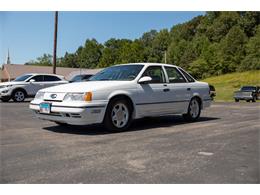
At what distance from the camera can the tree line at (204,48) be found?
6812 cm

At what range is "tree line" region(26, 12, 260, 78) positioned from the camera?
68.1 metres

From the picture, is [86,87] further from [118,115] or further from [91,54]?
[91,54]

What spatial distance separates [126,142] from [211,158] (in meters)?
1.57

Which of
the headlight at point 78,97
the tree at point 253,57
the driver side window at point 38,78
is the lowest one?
the headlight at point 78,97

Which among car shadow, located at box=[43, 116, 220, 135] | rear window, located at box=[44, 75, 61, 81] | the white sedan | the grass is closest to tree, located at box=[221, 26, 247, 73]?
the grass

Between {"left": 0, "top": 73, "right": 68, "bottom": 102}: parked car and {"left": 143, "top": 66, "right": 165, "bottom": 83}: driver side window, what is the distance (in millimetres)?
10330

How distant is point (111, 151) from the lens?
15.9ft

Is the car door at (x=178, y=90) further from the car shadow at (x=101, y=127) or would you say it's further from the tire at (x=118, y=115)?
the tire at (x=118, y=115)

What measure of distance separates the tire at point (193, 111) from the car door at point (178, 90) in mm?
203

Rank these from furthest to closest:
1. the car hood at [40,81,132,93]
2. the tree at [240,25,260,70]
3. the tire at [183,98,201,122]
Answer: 1. the tree at [240,25,260,70]
2. the tire at [183,98,201,122]
3. the car hood at [40,81,132,93]

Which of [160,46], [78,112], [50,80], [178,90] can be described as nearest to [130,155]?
[78,112]

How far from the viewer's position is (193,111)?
8602 millimetres

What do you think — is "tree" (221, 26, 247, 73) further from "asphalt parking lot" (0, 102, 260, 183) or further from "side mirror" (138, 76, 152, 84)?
"side mirror" (138, 76, 152, 84)

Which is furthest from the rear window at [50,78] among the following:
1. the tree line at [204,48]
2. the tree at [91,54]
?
A: the tree at [91,54]
